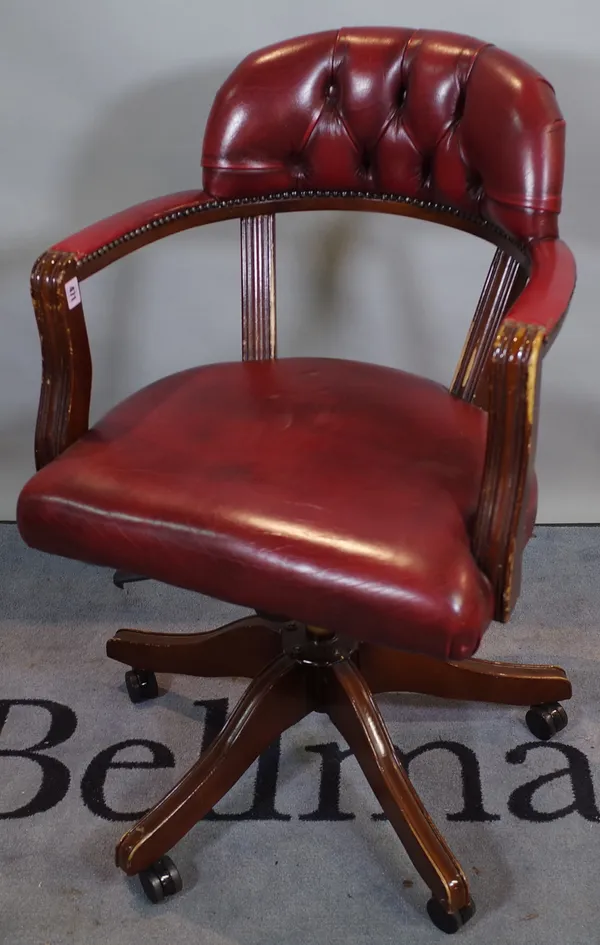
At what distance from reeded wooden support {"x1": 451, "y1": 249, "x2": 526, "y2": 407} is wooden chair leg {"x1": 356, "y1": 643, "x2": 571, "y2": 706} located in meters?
0.38

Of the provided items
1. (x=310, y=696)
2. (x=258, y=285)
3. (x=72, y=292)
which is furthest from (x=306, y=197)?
(x=310, y=696)

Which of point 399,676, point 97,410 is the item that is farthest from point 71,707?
point 97,410

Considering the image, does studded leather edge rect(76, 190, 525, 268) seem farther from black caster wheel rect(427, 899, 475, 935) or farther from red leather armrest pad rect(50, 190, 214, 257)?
black caster wheel rect(427, 899, 475, 935)

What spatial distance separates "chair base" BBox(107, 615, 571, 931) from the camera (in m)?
1.21

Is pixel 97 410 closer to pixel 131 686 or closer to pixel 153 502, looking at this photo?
pixel 131 686

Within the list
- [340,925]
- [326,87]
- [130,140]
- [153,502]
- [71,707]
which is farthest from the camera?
[130,140]

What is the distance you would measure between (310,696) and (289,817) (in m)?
0.16

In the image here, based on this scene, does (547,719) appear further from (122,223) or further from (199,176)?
(199,176)

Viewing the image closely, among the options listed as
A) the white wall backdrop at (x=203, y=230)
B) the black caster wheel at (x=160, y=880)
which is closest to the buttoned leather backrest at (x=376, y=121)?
the white wall backdrop at (x=203, y=230)

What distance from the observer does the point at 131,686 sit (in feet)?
5.04

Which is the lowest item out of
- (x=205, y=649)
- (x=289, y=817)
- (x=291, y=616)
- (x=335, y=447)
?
(x=289, y=817)

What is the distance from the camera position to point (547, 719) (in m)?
1.45

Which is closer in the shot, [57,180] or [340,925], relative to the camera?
[340,925]

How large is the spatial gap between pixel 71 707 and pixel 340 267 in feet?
2.75
